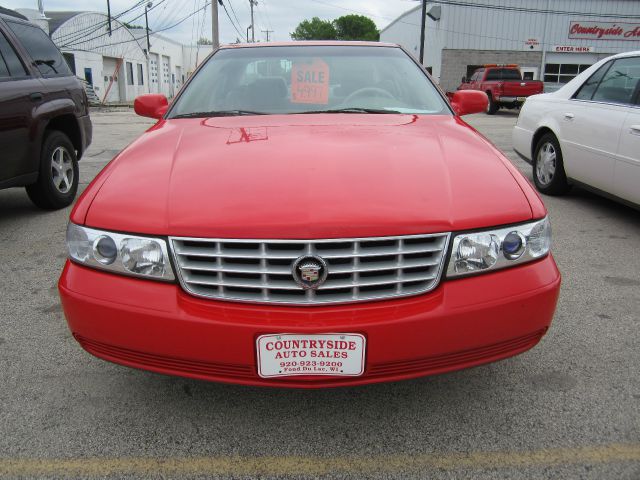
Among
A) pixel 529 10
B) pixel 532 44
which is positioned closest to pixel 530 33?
pixel 532 44

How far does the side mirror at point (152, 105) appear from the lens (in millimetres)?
3588

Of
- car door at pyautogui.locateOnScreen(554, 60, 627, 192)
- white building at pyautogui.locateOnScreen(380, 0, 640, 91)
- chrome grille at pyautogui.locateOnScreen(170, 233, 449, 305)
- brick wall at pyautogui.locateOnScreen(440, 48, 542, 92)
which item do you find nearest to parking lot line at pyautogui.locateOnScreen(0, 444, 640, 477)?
chrome grille at pyautogui.locateOnScreen(170, 233, 449, 305)

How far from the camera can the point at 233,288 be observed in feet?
5.93

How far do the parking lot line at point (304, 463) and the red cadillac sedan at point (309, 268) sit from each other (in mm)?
305

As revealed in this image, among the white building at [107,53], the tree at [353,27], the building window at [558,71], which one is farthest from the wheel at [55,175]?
the tree at [353,27]

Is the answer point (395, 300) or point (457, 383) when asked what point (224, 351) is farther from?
point (457, 383)

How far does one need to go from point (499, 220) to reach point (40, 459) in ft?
5.88

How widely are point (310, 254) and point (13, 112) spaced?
387cm

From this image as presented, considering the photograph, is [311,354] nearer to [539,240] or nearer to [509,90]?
[539,240]

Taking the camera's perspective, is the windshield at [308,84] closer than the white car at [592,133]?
Yes

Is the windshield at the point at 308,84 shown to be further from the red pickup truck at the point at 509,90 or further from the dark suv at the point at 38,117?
the red pickup truck at the point at 509,90

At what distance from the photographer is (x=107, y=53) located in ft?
114

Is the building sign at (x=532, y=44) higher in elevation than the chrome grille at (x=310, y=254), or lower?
higher

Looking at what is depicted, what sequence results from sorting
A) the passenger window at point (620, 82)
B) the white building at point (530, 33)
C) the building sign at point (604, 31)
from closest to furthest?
the passenger window at point (620, 82) → the white building at point (530, 33) → the building sign at point (604, 31)
